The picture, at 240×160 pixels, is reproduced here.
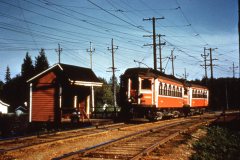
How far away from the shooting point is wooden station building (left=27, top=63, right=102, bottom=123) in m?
25.3

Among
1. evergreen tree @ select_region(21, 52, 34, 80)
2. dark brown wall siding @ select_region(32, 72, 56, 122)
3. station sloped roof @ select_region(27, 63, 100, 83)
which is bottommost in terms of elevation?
dark brown wall siding @ select_region(32, 72, 56, 122)

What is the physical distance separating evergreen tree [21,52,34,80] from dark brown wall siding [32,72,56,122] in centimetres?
5295

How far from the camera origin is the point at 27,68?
81.9 m

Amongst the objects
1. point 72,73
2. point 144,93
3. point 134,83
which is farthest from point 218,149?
point 72,73

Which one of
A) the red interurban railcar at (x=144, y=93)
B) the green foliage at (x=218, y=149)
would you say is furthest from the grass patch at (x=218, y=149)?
the red interurban railcar at (x=144, y=93)

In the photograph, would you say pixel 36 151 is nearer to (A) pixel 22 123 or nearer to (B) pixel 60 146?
(B) pixel 60 146

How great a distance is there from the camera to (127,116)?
71.4 ft

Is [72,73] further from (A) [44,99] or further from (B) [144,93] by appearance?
(B) [144,93]

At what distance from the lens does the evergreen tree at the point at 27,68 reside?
78325 mm

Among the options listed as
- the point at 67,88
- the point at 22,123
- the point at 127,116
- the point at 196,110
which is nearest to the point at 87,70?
the point at 67,88

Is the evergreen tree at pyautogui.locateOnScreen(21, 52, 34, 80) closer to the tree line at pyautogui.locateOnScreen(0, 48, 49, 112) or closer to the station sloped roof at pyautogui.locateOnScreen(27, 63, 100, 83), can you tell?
the tree line at pyautogui.locateOnScreen(0, 48, 49, 112)

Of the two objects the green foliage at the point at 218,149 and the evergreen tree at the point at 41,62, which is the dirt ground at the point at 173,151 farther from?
the evergreen tree at the point at 41,62

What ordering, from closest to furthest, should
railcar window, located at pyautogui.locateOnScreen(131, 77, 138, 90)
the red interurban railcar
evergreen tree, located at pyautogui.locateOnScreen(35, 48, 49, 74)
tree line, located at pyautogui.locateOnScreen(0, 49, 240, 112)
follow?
the red interurban railcar, railcar window, located at pyautogui.locateOnScreen(131, 77, 138, 90), tree line, located at pyautogui.locateOnScreen(0, 49, 240, 112), evergreen tree, located at pyautogui.locateOnScreen(35, 48, 49, 74)

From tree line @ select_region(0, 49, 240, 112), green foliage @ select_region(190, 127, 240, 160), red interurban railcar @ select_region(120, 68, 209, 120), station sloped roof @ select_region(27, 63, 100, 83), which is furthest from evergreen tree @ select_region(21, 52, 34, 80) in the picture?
green foliage @ select_region(190, 127, 240, 160)
